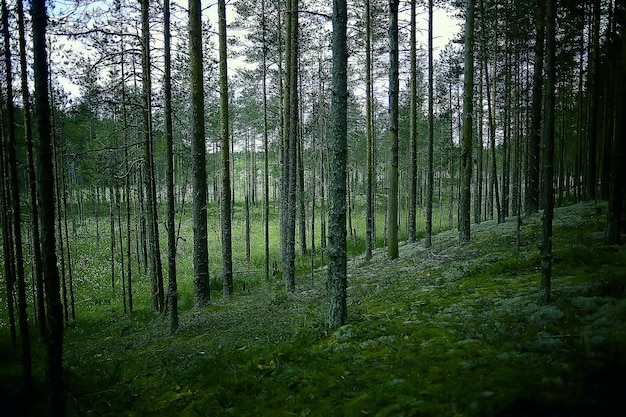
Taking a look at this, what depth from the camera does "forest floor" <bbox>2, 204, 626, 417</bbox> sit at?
12.8 feet

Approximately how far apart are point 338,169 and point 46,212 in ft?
15.4

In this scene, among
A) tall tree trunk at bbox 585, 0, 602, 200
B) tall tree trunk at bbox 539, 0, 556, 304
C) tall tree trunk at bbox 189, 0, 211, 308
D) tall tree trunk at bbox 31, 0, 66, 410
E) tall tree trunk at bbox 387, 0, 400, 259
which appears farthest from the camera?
tall tree trunk at bbox 585, 0, 602, 200

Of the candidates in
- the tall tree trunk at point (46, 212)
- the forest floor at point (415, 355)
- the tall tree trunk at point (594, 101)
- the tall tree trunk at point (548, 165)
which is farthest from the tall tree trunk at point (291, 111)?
the tall tree trunk at point (594, 101)

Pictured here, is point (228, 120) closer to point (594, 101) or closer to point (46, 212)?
point (46, 212)

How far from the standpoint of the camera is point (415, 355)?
542 cm

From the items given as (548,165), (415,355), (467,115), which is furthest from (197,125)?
(467,115)

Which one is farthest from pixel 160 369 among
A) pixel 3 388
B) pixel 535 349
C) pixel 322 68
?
pixel 322 68

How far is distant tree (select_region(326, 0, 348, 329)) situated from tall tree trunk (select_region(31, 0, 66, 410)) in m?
4.48

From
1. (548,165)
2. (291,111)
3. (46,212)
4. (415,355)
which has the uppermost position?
(291,111)

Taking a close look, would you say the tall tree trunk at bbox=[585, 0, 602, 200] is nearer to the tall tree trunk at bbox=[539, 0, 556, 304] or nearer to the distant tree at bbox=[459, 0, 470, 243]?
the distant tree at bbox=[459, 0, 470, 243]

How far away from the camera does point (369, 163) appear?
1766 cm

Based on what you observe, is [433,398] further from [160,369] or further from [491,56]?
[491,56]

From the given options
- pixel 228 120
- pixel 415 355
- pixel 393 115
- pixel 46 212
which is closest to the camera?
pixel 46 212

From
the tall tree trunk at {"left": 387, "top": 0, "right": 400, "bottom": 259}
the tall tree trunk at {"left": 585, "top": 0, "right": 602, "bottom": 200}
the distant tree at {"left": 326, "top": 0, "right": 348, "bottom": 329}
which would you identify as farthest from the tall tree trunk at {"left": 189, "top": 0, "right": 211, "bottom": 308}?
the tall tree trunk at {"left": 585, "top": 0, "right": 602, "bottom": 200}
